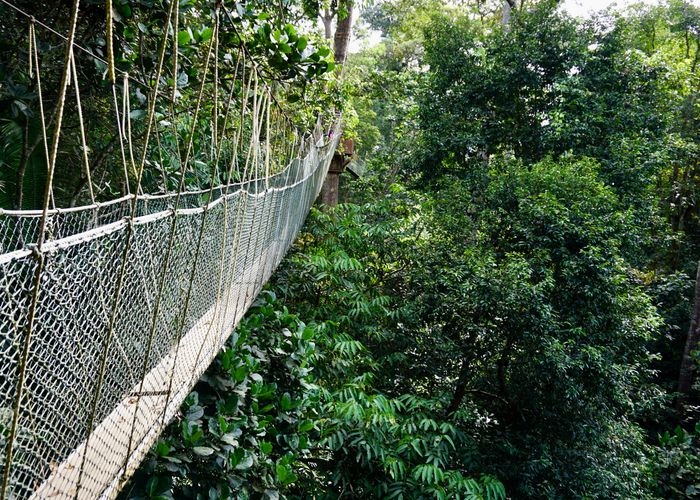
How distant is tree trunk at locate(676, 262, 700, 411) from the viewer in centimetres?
686

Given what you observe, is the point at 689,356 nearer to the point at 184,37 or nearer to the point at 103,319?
the point at 184,37

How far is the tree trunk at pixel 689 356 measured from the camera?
22.5 ft

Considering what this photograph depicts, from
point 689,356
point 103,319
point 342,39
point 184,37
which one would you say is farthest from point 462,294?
point 689,356

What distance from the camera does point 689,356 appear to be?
6.89 metres

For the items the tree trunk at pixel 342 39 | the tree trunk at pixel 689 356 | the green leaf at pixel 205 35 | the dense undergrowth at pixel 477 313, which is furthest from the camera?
the tree trunk at pixel 689 356

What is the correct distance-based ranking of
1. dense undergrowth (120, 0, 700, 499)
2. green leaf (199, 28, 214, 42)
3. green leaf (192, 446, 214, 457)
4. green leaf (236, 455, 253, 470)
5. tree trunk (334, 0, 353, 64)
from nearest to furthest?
green leaf (192, 446, 214, 457) < green leaf (236, 455, 253, 470) < green leaf (199, 28, 214, 42) < dense undergrowth (120, 0, 700, 499) < tree trunk (334, 0, 353, 64)

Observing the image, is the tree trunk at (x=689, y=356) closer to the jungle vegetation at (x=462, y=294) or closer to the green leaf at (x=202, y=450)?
the jungle vegetation at (x=462, y=294)

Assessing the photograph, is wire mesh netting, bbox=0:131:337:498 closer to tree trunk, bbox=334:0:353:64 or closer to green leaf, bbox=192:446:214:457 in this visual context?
green leaf, bbox=192:446:214:457

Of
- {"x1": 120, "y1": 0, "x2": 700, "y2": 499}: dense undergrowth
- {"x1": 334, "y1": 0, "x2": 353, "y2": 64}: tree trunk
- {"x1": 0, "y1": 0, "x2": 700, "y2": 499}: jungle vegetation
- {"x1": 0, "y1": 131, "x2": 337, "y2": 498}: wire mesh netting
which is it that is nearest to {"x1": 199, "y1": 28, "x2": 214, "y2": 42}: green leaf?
{"x1": 0, "y1": 0, "x2": 700, "y2": 499}: jungle vegetation

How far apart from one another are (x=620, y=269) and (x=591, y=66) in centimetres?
293

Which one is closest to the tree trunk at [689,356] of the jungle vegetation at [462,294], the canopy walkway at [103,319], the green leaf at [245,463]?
the jungle vegetation at [462,294]

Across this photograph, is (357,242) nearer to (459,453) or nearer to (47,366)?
(459,453)

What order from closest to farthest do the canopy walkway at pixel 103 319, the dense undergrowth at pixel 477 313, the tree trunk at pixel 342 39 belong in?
the canopy walkway at pixel 103 319 → the dense undergrowth at pixel 477 313 → the tree trunk at pixel 342 39

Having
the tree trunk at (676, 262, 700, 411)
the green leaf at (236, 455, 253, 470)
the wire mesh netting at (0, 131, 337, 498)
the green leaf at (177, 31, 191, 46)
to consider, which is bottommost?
the tree trunk at (676, 262, 700, 411)
